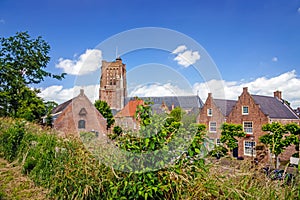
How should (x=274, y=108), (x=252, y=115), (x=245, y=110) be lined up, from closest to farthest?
1. (x=252, y=115)
2. (x=245, y=110)
3. (x=274, y=108)

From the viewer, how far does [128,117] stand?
101 inches

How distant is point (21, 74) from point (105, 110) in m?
13.8

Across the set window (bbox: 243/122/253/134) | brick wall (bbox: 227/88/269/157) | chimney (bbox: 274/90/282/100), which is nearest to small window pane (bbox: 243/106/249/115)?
brick wall (bbox: 227/88/269/157)

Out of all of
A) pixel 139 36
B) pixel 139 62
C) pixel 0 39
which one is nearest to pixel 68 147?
pixel 139 62

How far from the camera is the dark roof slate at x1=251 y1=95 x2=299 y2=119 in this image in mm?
21319

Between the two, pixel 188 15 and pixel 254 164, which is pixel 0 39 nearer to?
pixel 188 15

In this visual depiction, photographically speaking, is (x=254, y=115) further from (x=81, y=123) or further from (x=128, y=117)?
(x=128, y=117)

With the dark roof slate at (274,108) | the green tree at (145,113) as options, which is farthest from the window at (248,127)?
the green tree at (145,113)

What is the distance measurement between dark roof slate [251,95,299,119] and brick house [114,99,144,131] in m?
20.8

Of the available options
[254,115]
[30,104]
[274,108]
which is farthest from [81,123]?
[274,108]

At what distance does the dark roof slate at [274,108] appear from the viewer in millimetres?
21319

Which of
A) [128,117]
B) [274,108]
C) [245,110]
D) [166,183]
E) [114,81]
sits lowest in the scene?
[166,183]

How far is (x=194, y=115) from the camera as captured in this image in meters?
2.51

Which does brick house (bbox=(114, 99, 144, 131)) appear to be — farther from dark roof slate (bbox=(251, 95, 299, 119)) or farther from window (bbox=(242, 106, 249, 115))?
window (bbox=(242, 106, 249, 115))
